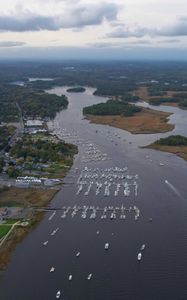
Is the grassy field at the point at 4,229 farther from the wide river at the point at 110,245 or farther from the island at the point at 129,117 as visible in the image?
the island at the point at 129,117

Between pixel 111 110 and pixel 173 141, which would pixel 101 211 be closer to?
pixel 173 141

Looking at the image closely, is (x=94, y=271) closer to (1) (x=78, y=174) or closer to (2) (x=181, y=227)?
(2) (x=181, y=227)

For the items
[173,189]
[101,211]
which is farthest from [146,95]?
[101,211]

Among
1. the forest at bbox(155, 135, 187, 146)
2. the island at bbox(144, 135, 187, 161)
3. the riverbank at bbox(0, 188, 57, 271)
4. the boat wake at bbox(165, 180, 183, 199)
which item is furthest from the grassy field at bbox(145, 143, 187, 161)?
the riverbank at bbox(0, 188, 57, 271)

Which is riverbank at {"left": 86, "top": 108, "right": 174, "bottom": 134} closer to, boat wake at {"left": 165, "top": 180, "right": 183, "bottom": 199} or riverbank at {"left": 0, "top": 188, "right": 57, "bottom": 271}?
boat wake at {"left": 165, "top": 180, "right": 183, "bottom": 199}

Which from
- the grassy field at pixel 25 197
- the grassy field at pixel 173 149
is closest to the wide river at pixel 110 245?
the grassy field at pixel 25 197

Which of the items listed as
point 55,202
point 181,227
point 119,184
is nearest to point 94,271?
point 181,227
